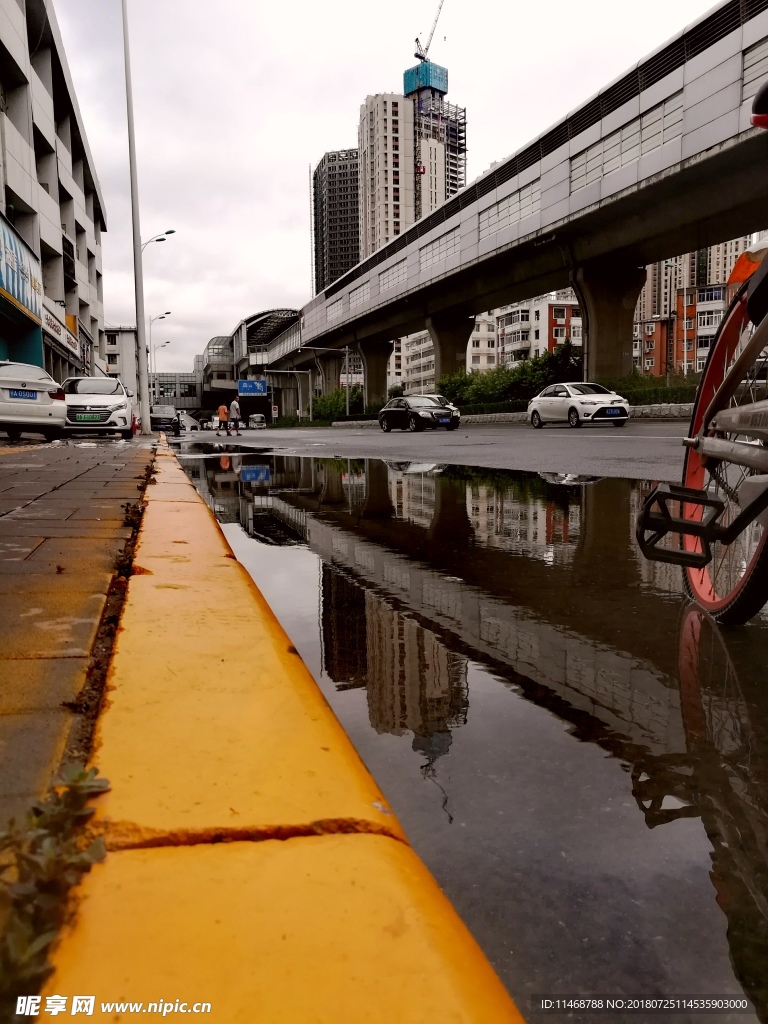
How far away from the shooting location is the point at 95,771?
1214 mm

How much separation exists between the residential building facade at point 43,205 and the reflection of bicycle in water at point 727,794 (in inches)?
916

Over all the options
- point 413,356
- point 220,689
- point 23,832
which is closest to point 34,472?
point 220,689

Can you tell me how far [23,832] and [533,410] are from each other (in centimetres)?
2652

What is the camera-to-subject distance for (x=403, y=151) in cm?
14762

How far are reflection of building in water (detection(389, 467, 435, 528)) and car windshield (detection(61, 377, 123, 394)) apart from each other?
14.1 m

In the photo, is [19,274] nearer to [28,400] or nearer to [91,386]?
[91,386]

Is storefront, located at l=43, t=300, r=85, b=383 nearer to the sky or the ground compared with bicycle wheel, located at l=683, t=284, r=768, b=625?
nearer to the sky

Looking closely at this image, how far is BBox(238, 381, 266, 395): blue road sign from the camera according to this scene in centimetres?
10269

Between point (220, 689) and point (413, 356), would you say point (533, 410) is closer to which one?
point (220, 689)

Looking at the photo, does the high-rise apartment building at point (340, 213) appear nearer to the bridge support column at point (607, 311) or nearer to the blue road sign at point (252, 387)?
the blue road sign at point (252, 387)

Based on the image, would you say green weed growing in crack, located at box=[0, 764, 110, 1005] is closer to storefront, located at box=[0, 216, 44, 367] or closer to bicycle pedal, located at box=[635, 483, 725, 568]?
bicycle pedal, located at box=[635, 483, 725, 568]

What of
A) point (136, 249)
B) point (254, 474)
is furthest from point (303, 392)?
point (254, 474)

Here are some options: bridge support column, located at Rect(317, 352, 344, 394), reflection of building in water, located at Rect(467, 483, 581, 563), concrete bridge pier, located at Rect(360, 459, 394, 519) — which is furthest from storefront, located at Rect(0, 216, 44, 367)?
bridge support column, located at Rect(317, 352, 344, 394)

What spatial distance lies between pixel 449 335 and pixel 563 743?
159 ft
